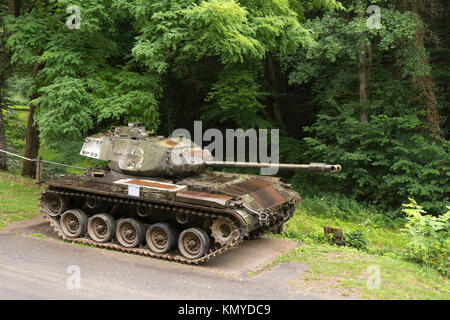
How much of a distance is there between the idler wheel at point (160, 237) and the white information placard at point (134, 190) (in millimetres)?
801

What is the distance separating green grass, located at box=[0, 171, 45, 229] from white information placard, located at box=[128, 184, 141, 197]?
14.1ft

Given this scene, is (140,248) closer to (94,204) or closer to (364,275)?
(94,204)

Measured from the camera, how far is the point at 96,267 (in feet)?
31.4

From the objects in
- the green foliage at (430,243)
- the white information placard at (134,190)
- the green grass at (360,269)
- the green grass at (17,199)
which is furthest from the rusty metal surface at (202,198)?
the green grass at (17,199)

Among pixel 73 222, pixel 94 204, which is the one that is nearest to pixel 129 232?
pixel 94 204

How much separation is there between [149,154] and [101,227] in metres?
2.15

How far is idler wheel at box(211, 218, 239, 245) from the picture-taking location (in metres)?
9.55

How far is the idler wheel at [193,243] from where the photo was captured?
9922 mm

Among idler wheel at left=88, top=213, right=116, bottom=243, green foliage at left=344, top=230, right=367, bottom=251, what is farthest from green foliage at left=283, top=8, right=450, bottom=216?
idler wheel at left=88, top=213, right=116, bottom=243

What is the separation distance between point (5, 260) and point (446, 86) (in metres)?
16.5

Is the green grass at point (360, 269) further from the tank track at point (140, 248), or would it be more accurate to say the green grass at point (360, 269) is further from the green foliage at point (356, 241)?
the tank track at point (140, 248)

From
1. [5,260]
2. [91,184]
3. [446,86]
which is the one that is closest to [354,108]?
[446,86]

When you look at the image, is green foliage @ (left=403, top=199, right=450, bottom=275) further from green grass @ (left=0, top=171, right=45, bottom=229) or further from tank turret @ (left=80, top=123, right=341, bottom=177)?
green grass @ (left=0, top=171, right=45, bottom=229)
